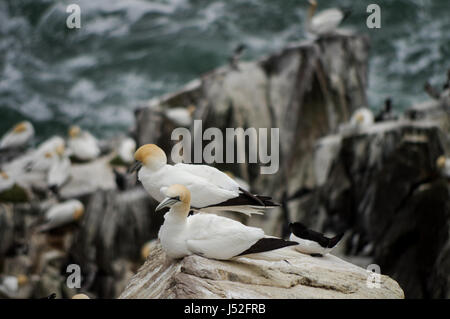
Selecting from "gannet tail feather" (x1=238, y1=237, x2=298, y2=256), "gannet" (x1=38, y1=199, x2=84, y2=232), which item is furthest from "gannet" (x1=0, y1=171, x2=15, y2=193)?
"gannet tail feather" (x1=238, y1=237, x2=298, y2=256)

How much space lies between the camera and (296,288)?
481 cm

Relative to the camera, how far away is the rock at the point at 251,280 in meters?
4.39

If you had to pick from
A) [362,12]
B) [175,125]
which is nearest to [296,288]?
[175,125]

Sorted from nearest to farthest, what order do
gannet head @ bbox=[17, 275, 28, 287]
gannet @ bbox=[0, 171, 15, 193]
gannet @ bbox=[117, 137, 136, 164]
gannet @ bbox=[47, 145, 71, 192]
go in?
gannet head @ bbox=[17, 275, 28, 287] < gannet @ bbox=[0, 171, 15, 193] < gannet @ bbox=[47, 145, 71, 192] < gannet @ bbox=[117, 137, 136, 164]

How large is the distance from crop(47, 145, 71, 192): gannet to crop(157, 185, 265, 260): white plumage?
438 inches

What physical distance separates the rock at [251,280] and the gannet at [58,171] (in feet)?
33.5

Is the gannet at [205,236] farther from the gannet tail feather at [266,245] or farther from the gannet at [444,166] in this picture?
→ the gannet at [444,166]

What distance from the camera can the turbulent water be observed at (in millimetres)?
23453

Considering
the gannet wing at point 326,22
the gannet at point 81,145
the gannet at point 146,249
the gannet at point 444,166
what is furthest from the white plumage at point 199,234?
the gannet at point 81,145

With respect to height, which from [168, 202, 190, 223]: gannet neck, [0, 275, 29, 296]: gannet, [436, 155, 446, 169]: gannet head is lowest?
[0, 275, 29, 296]: gannet

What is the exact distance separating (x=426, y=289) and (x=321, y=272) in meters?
5.88

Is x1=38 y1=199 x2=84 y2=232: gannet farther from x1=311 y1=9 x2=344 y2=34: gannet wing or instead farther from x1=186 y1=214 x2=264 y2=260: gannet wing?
x1=186 y1=214 x2=264 y2=260: gannet wing

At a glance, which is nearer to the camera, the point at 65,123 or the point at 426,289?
the point at 426,289
